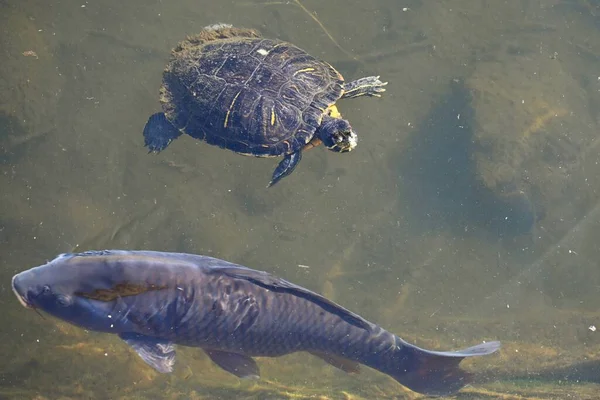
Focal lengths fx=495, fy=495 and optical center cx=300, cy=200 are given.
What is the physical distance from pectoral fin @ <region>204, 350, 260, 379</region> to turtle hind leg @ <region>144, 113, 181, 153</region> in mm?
2331

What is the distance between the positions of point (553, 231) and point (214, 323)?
4.08 meters

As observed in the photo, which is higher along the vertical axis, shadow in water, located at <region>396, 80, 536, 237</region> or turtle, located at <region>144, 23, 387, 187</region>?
turtle, located at <region>144, 23, 387, 187</region>

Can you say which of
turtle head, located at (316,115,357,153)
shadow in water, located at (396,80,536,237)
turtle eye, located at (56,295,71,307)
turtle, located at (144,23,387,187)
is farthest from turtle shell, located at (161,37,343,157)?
turtle eye, located at (56,295,71,307)

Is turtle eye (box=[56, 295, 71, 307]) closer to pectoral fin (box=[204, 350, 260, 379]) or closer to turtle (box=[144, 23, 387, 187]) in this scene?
pectoral fin (box=[204, 350, 260, 379])

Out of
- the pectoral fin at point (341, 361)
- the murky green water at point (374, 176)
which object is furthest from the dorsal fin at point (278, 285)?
the murky green water at point (374, 176)

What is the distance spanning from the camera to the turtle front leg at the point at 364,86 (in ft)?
17.3

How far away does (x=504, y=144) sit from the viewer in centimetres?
564

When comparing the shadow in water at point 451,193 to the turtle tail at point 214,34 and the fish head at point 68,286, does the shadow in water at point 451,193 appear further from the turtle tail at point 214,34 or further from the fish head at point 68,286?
the fish head at point 68,286

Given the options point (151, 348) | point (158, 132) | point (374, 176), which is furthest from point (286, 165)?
point (151, 348)

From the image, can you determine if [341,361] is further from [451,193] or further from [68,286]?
[451,193]

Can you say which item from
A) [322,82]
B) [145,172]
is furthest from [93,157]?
[322,82]

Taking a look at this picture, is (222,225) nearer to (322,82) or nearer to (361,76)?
(322,82)

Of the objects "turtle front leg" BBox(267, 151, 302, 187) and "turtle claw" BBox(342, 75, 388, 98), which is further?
"turtle claw" BBox(342, 75, 388, 98)

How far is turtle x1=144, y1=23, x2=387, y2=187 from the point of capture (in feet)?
15.0
